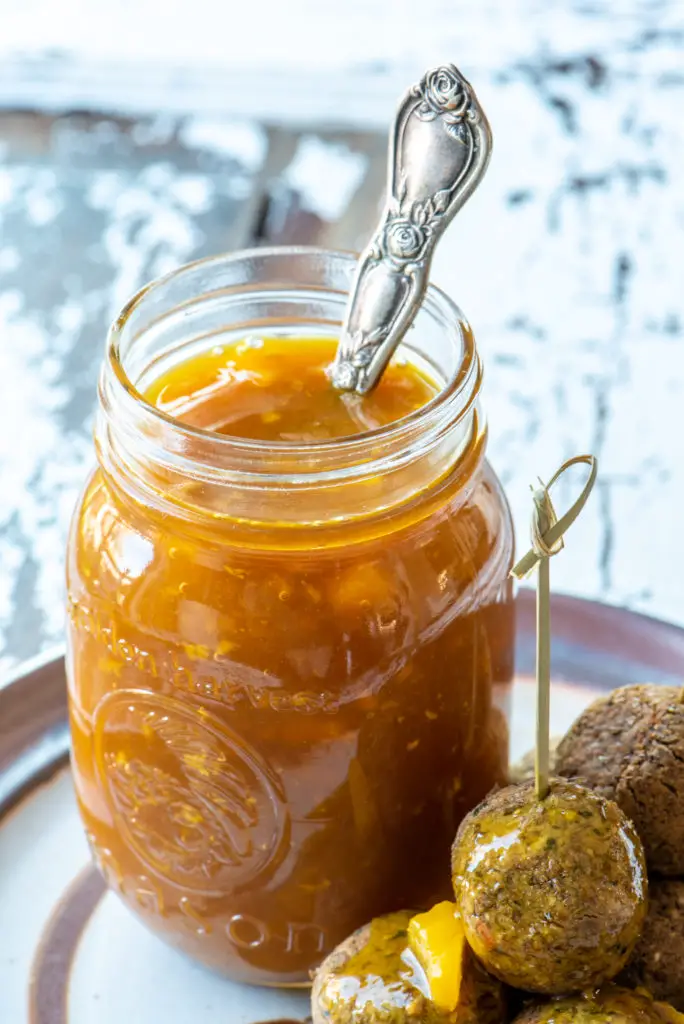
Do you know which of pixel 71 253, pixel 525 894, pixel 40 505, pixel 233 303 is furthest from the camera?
pixel 71 253

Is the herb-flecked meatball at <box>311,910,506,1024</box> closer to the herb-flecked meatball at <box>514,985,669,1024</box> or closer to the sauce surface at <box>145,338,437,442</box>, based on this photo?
the herb-flecked meatball at <box>514,985,669,1024</box>

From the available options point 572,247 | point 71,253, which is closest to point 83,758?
point 71,253

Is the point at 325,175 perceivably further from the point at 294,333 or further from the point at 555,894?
the point at 555,894

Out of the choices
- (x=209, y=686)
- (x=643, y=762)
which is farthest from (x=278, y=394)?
(x=643, y=762)

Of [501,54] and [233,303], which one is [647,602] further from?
[501,54]

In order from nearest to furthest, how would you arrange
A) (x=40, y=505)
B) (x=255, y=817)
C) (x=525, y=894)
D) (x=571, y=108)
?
(x=525, y=894)
(x=255, y=817)
(x=40, y=505)
(x=571, y=108)
